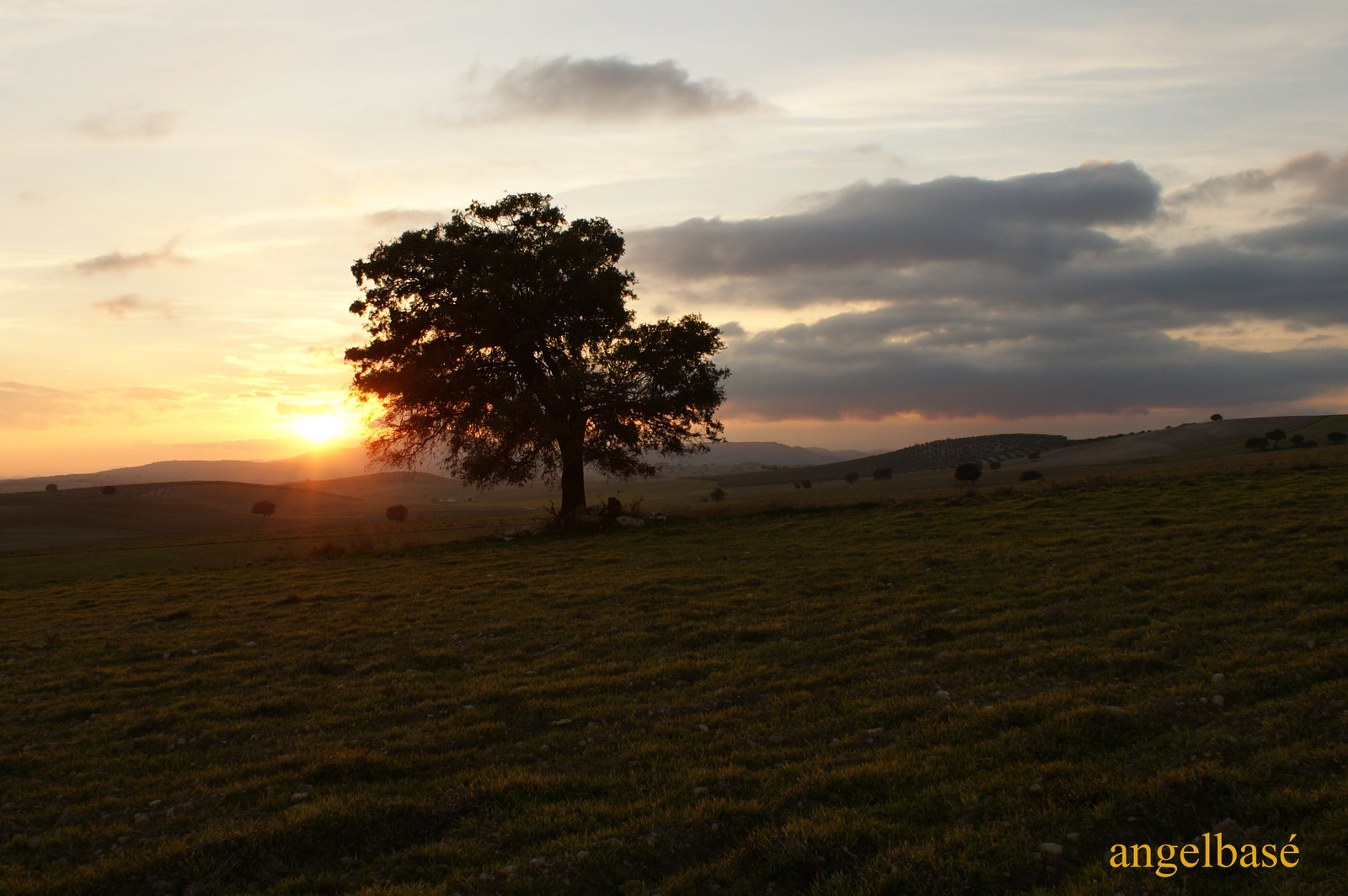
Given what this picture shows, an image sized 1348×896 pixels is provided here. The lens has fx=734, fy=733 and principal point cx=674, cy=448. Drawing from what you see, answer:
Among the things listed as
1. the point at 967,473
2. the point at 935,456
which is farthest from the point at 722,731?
the point at 935,456

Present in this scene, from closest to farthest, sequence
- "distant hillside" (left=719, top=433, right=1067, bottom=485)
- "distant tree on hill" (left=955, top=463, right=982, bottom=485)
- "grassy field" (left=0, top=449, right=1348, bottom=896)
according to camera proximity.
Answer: "grassy field" (left=0, top=449, right=1348, bottom=896)
"distant tree on hill" (left=955, top=463, right=982, bottom=485)
"distant hillside" (left=719, top=433, right=1067, bottom=485)

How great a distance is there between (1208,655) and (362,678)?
43.7 feet

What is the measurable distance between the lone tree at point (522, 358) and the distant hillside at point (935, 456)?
3198 inches

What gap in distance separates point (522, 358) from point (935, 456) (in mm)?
100112

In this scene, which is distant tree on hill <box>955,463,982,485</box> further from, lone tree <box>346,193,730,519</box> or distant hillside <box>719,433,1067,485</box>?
distant hillside <box>719,433,1067,485</box>

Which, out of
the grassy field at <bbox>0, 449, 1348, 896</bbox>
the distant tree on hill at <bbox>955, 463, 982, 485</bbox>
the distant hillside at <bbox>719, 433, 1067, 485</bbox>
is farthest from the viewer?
the distant hillside at <bbox>719, 433, 1067, 485</bbox>

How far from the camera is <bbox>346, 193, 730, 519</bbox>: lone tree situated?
33.2 metres

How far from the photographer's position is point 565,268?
34.8 metres

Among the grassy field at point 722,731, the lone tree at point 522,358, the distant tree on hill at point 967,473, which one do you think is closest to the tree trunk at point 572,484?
the lone tree at point 522,358

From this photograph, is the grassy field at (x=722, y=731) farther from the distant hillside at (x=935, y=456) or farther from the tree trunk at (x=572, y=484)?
the distant hillside at (x=935, y=456)

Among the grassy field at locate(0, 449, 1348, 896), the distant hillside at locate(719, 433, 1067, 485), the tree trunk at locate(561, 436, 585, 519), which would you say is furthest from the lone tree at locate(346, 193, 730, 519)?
the distant hillside at locate(719, 433, 1067, 485)

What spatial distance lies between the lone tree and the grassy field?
14.6m

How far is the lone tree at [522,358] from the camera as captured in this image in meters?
33.2

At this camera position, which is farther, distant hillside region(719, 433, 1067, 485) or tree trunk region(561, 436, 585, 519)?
distant hillside region(719, 433, 1067, 485)
